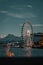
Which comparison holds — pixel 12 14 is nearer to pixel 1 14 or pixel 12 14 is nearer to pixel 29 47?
pixel 1 14

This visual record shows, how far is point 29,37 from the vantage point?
17.2ft

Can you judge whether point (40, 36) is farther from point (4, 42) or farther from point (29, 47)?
Result: point (4, 42)

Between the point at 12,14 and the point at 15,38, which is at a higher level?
the point at 12,14

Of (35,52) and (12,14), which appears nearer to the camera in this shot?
(35,52)

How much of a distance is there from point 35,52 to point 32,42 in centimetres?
28

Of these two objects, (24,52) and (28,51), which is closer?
(28,51)

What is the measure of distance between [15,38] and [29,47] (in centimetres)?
37

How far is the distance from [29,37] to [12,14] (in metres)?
0.66

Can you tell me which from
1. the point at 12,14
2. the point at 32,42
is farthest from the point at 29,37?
the point at 12,14
